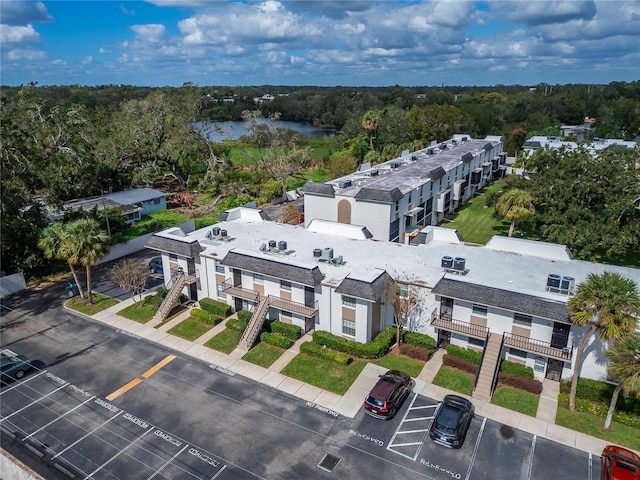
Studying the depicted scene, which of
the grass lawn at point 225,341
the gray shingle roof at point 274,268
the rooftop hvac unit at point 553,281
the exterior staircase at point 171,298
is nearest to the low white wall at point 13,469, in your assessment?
the grass lawn at point 225,341

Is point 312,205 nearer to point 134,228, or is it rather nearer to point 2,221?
point 134,228

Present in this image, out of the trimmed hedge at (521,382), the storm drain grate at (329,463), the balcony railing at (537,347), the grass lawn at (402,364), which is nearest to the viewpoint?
the storm drain grate at (329,463)

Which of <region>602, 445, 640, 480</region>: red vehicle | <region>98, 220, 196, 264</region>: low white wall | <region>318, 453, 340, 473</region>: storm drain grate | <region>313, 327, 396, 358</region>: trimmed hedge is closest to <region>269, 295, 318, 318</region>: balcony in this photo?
<region>313, 327, 396, 358</region>: trimmed hedge

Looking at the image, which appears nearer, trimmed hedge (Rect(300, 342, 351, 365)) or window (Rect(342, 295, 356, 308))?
trimmed hedge (Rect(300, 342, 351, 365))

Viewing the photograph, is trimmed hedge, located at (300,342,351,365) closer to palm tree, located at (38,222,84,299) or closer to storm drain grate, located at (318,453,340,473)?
storm drain grate, located at (318,453,340,473)

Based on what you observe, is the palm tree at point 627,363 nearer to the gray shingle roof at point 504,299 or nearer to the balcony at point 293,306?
the gray shingle roof at point 504,299

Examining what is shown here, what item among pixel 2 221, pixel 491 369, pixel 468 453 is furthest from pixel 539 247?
pixel 2 221
